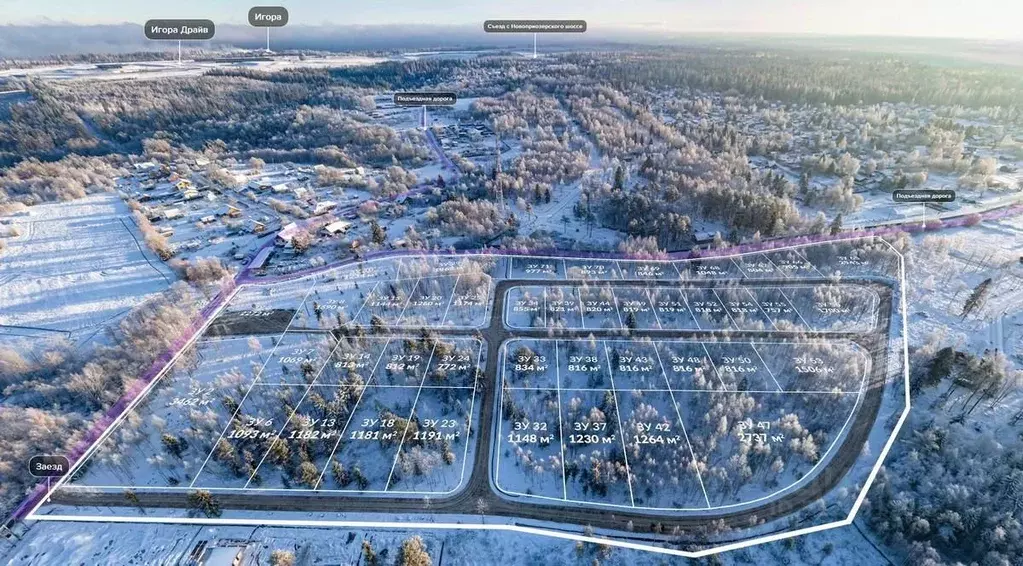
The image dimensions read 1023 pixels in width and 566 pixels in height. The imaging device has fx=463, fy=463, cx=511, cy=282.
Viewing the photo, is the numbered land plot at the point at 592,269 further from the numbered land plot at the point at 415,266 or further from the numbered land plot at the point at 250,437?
the numbered land plot at the point at 250,437

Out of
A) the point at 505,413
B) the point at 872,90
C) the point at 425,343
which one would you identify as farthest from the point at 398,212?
the point at 872,90

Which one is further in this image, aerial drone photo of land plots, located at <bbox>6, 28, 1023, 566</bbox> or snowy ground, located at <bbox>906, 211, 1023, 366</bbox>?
snowy ground, located at <bbox>906, 211, 1023, 366</bbox>

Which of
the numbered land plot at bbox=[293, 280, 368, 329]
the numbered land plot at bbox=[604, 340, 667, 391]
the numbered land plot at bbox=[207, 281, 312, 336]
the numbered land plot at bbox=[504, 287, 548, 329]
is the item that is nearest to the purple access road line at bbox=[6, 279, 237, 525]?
the numbered land plot at bbox=[207, 281, 312, 336]

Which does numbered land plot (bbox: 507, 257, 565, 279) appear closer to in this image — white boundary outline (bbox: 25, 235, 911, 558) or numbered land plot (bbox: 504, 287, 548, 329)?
numbered land plot (bbox: 504, 287, 548, 329)

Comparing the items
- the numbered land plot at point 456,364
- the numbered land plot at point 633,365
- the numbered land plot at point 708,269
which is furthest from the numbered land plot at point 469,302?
the numbered land plot at point 708,269

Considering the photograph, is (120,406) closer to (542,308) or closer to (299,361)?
(299,361)

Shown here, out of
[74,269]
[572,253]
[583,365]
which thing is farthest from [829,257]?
[74,269]
